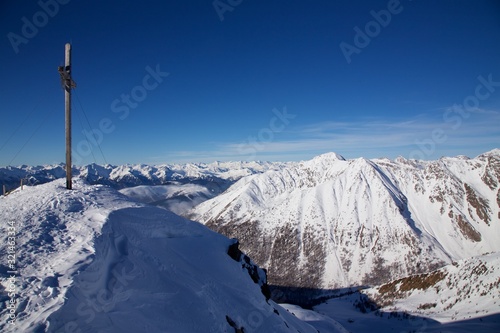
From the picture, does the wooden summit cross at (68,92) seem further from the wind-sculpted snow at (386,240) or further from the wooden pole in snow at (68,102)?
the wind-sculpted snow at (386,240)

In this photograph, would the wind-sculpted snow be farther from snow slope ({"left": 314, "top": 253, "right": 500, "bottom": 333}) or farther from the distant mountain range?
snow slope ({"left": 314, "top": 253, "right": 500, "bottom": 333})

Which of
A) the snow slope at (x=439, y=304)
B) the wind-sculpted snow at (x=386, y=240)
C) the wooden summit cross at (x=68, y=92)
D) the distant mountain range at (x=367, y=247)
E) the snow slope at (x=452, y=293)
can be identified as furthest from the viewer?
the wind-sculpted snow at (x=386, y=240)

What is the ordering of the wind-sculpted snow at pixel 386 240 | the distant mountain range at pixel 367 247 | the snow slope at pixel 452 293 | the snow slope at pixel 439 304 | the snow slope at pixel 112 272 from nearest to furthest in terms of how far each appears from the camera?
the snow slope at pixel 112 272, the distant mountain range at pixel 367 247, the snow slope at pixel 439 304, the snow slope at pixel 452 293, the wind-sculpted snow at pixel 386 240

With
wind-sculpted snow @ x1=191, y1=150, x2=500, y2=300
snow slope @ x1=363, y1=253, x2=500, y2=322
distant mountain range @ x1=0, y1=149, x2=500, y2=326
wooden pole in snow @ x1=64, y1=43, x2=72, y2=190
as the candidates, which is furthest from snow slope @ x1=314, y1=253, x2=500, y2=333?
wind-sculpted snow @ x1=191, y1=150, x2=500, y2=300

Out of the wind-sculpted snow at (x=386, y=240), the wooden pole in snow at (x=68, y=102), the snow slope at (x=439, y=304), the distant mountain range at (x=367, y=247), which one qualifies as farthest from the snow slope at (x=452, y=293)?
the wind-sculpted snow at (x=386, y=240)

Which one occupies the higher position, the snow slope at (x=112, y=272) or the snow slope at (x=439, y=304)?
the snow slope at (x=112, y=272)

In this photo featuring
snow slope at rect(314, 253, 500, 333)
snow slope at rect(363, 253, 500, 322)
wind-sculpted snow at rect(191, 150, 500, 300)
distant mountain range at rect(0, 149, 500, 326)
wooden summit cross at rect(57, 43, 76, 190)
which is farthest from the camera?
wind-sculpted snow at rect(191, 150, 500, 300)

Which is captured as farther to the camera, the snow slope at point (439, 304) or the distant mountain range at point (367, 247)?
the snow slope at point (439, 304)

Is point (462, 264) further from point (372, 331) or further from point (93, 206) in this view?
point (93, 206)
